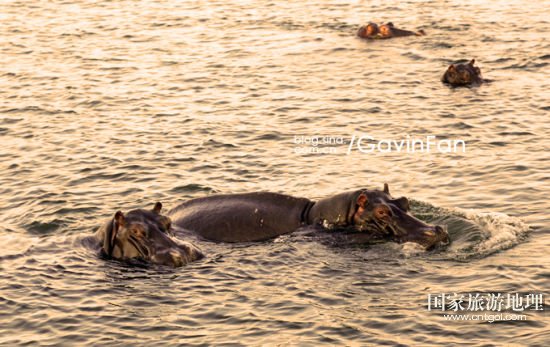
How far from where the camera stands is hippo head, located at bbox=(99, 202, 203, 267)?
1546cm

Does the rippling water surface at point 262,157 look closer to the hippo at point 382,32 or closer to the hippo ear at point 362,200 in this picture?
the hippo at point 382,32

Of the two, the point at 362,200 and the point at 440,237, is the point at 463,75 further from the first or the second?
the point at 440,237

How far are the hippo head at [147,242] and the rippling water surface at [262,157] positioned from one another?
8.3 inches

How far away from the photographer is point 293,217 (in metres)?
17.0

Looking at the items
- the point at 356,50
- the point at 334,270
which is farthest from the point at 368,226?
the point at 356,50

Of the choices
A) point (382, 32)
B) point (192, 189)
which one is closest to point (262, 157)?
point (192, 189)

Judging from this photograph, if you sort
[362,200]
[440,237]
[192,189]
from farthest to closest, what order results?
[192,189] < [362,200] < [440,237]

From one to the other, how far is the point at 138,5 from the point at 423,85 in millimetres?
16123

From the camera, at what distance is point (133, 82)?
2836cm

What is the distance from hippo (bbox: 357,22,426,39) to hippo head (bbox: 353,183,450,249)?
16.5 metres

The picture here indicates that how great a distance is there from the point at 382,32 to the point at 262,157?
11989 millimetres

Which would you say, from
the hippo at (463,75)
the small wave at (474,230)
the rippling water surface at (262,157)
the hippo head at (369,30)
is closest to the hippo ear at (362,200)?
the rippling water surface at (262,157)

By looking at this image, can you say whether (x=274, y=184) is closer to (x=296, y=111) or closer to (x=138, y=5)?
(x=296, y=111)

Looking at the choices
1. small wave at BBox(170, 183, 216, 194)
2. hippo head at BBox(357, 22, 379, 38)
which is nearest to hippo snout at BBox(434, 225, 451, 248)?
small wave at BBox(170, 183, 216, 194)
